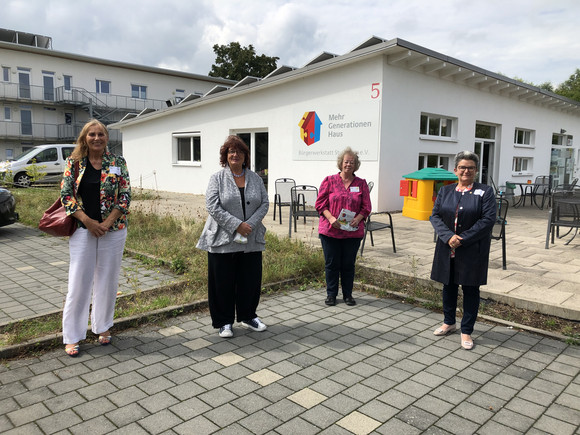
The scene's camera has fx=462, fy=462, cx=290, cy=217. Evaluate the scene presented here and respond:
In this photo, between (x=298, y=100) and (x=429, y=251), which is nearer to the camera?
(x=429, y=251)

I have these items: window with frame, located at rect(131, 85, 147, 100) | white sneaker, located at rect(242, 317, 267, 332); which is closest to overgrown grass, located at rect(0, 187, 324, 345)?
white sneaker, located at rect(242, 317, 267, 332)

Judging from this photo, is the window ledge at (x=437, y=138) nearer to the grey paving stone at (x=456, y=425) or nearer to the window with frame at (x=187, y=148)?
the window with frame at (x=187, y=148)

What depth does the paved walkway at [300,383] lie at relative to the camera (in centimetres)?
280

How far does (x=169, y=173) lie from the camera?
63.8 ft

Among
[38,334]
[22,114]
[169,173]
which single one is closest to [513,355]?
[38,334]

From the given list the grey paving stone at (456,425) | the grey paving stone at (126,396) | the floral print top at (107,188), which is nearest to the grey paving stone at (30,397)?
the grey paving stone at (126,396)

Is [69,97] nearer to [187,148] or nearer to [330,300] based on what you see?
[187,148]

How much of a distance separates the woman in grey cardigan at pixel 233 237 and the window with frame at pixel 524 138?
1709cm

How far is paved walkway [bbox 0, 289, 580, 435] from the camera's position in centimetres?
280

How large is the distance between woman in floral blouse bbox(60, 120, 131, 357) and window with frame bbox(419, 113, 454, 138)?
35.6 ft

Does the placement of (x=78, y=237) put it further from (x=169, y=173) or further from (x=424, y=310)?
(x=169, y=173)

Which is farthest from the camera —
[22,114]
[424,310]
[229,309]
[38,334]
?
[22,114]

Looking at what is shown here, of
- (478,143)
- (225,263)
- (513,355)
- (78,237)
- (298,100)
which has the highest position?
(298,100)

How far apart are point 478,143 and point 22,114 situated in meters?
31.2
